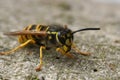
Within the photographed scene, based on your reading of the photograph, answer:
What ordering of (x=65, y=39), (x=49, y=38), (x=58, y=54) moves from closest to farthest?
(x=65, y=39) < (x=49, y=38) < (x=58, y=54)

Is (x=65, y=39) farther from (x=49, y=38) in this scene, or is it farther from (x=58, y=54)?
(x=58, y=54)

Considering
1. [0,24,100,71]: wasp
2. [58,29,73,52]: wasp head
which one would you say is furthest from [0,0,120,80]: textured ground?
[58,29,73,52]: wasp head

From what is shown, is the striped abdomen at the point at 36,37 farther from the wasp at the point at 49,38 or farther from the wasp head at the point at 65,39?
the wasp head at the point at 65,39

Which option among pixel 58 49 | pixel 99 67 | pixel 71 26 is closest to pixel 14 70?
pixel 58 49

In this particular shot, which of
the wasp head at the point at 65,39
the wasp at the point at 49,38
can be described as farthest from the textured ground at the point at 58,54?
the wasp head at the point at 65,39

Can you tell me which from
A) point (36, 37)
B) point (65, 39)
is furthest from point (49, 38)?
point (65, 39)

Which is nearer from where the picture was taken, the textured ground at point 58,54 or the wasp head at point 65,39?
the textured ground at point 58,54
